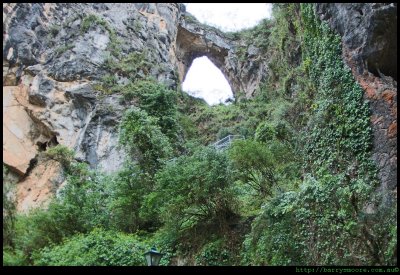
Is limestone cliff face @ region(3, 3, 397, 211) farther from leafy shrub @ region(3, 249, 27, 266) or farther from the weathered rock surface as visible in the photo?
leafy shrub @ region(3, 249, 27, 266)

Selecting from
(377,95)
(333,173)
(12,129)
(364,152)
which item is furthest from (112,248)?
(12,129)

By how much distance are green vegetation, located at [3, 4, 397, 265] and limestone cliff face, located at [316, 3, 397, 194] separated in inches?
8.2

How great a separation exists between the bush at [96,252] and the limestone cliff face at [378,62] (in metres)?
5.48

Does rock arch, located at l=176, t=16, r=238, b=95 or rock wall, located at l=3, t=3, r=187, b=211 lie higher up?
rock arch, located at l=176, t=16, r=238, b=95

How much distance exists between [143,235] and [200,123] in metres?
13.0

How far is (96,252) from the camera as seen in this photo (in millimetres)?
10148

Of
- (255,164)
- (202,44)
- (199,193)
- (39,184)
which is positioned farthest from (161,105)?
(202,44)

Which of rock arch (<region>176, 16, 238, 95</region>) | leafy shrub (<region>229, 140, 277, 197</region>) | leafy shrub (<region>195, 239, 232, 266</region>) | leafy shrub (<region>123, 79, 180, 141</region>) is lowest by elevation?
leafy shrub (<region>195, 239, 232, 266</region>)

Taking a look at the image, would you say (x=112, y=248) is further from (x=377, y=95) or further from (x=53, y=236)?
(x=377, y=95)

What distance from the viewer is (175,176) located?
1116cm

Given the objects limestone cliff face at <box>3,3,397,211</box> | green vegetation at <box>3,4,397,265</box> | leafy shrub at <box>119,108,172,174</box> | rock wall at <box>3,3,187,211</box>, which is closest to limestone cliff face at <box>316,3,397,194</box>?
green vegetation at <box>3,4,397,265</box>

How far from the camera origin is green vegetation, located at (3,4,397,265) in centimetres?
845

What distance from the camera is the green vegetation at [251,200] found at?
8.45 m
